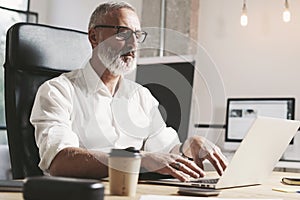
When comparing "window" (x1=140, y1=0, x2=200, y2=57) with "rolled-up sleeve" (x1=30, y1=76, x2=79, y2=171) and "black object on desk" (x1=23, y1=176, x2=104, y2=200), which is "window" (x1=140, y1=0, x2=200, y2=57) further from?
"black object on desk" (x1=23, y1=176, x2=104, y2=200)

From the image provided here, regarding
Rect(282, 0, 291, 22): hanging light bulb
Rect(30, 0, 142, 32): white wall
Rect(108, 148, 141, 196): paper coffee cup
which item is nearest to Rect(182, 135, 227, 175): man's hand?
Rect(108, 148, 141, 196): paper coffee cup

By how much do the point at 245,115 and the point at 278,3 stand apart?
860mm

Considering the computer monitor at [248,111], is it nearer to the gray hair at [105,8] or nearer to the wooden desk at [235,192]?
the gray hair at [105,8]

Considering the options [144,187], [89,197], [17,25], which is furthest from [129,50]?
[89,197]

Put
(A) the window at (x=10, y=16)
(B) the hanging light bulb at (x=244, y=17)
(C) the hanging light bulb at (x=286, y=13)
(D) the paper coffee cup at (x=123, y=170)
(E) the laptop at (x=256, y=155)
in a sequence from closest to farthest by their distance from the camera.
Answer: (D) the paper coffee cup at (x=123, y=170), (E) the laptop at (x=256, y=155), (C) the hanging light bulb at (x=286, y=13), (B) the hanging light bulb at (x=244, y=17), (A) the window at (x=10, y=16)

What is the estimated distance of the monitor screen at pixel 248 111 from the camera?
3.68 m

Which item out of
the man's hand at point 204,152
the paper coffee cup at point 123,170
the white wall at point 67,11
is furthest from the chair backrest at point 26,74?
the white wall at point 67,11

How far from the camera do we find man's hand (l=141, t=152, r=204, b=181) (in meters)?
1.30

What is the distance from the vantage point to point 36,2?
4949 mm

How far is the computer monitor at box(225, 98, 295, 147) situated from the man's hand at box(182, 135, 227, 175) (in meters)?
2.19

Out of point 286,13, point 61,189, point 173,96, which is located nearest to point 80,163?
point 173,96

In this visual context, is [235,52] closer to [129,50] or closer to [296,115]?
[296,115]

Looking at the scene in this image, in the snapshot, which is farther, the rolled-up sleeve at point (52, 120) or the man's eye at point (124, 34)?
the man's eye at point (124, 34)

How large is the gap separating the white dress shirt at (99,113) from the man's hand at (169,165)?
1.15 ft
